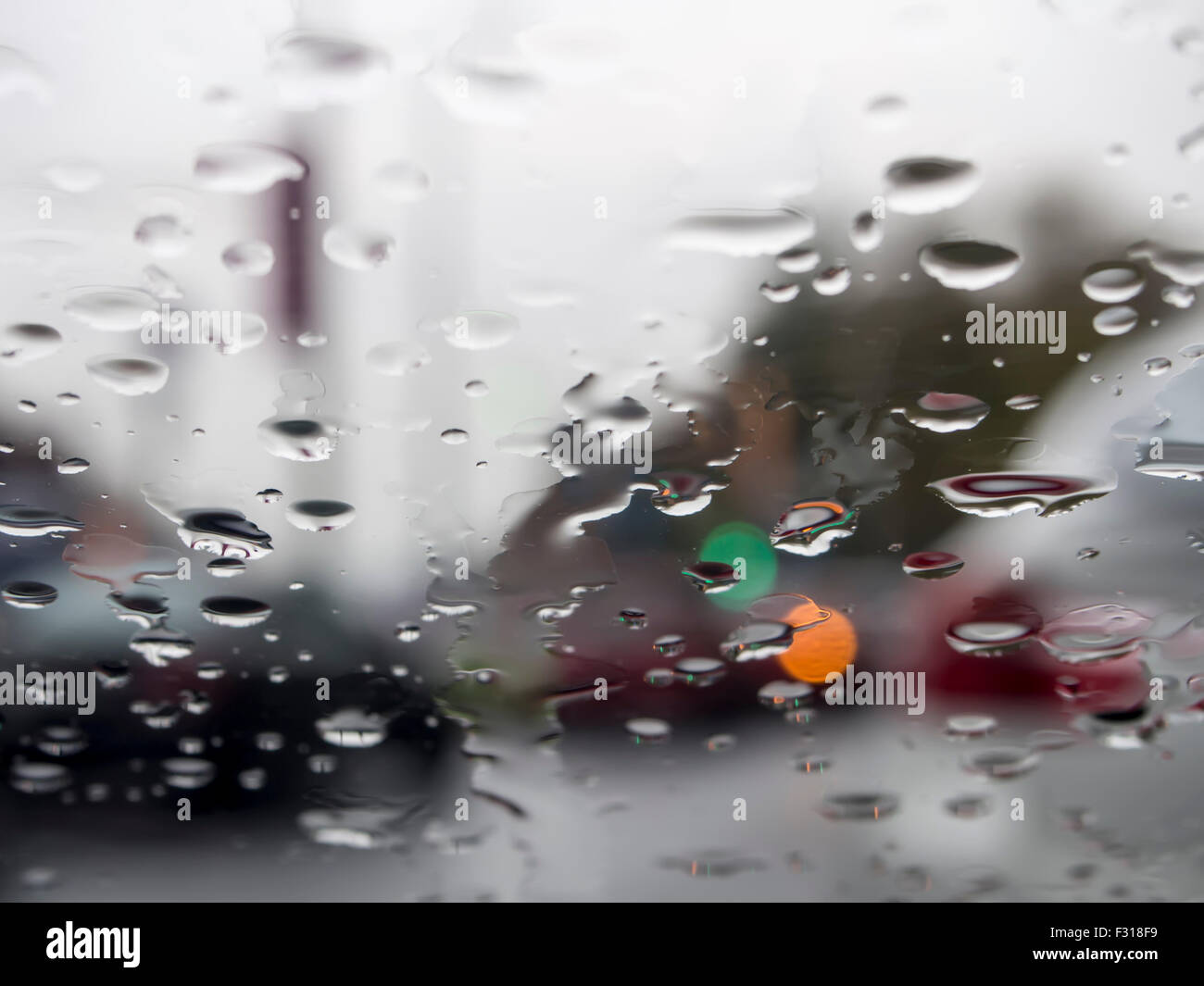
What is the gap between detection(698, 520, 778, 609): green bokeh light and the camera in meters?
0.58

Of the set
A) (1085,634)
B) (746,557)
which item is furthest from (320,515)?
(1085,634)

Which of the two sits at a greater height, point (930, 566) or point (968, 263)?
point (968, 263)

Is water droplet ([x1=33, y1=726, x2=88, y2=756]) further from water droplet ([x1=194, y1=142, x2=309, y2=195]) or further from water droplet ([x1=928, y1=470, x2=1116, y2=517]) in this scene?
water droplet ([x1=928, y1=470, x2=1116, y2=517])

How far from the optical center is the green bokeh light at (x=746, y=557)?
0.58m

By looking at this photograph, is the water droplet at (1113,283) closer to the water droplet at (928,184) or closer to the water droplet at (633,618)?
the water droplet at (928,184)

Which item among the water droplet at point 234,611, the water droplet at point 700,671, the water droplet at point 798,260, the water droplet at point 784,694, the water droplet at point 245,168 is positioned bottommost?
the water droplet at point 784,694

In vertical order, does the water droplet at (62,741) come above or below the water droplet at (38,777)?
above

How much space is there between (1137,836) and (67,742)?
1.06 metres

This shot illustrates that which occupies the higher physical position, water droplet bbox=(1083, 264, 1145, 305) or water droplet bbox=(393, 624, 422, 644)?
water droplet bbox=(1083, 264, 1145, 305)

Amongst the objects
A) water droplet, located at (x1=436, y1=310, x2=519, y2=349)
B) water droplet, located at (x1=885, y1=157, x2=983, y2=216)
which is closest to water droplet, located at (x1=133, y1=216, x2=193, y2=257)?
water droplet, located at (x1=436, y1=310, x2=519, y2=349)

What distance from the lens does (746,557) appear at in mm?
580

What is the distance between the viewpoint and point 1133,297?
1.88ft

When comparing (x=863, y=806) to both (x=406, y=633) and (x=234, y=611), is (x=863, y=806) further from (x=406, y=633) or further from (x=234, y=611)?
(x=234, y=611)

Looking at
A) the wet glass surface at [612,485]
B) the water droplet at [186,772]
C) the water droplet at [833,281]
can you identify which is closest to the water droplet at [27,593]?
the wet glass surface at [612,485]
